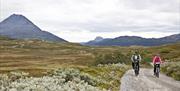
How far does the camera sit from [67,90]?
58.9 ft

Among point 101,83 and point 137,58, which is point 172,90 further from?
point 137,58

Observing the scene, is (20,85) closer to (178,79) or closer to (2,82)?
(2,82)

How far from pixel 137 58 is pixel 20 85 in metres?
28.7

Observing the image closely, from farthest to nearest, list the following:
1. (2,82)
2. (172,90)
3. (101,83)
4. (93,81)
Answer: (172,90)
(101,83)
(93,81)
(2,82)

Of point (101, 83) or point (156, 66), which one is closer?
point (101, 83)

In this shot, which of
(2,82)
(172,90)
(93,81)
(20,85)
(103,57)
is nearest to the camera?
(20,85)

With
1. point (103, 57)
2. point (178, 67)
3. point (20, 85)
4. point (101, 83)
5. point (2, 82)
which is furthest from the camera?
point (103, 57)

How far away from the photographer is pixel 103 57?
298 feet

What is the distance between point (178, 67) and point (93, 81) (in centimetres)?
2426

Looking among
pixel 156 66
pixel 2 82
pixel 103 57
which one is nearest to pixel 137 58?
pixel 156 66

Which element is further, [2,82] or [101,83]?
[101,83]

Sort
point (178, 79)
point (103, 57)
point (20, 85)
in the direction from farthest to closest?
point (103, 57)
point (178, 79)
point (20, 85)

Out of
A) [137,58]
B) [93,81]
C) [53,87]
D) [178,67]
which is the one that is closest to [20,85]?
[53,87]

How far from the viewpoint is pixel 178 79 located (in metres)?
43.7
